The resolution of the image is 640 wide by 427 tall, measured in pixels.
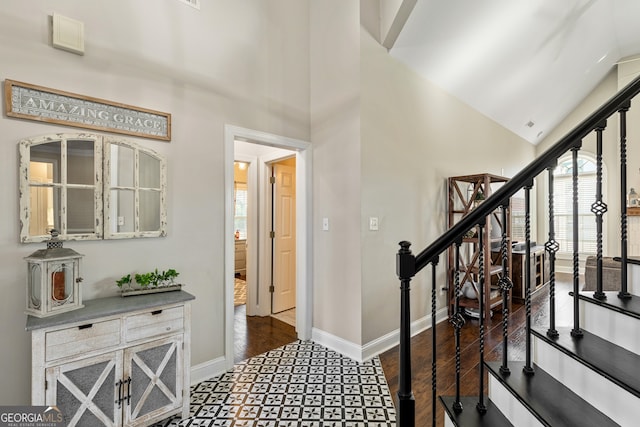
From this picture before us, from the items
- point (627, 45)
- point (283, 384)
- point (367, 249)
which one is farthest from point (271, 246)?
point (627, 45)

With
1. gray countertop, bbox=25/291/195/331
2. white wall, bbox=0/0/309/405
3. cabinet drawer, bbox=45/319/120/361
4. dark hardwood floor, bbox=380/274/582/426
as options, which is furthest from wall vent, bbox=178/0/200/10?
dark hardwood floor, bbox=380/274/582/426

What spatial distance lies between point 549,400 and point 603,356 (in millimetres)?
300

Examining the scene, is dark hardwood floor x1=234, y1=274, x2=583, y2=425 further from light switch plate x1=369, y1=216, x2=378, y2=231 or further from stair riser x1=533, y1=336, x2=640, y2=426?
light switch plate x1=369, y1=216, x2=378, y2=231

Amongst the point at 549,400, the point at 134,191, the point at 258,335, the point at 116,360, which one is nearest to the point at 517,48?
the point at 549,400

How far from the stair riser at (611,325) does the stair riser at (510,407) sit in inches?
21.3

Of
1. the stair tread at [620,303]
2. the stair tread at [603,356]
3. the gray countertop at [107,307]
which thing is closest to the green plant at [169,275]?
the gray countertop at [107,307]

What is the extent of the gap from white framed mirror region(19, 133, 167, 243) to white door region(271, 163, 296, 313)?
6.27ft

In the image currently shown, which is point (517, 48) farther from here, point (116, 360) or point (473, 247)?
point (116, 360)

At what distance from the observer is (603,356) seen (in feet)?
4.33

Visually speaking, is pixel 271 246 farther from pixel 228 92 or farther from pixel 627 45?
pixel 627 45

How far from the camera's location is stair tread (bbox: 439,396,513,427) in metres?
1.43

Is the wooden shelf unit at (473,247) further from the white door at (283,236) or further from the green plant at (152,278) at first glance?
the green plant at (152,278)

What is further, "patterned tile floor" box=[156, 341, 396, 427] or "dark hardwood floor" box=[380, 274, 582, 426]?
"dark hardwood floor" box=[380, 274, 582, 426]

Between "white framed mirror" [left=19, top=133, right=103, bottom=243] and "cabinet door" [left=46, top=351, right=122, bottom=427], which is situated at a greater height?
"white framed mirror" [left=19, top=133, right=103, bottom=243]
